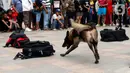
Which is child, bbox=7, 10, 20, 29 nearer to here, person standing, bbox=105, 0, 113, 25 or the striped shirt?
the striped shirt

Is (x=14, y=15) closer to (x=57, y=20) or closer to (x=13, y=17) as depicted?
(x=13, y=17)

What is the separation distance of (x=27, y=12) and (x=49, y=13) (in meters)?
0.99

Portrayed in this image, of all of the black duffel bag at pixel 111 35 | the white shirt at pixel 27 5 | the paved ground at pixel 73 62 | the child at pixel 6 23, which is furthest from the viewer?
the white shirt at pixel 27 5

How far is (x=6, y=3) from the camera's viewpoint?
13773mm

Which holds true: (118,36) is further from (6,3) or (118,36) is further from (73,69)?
(6,3)

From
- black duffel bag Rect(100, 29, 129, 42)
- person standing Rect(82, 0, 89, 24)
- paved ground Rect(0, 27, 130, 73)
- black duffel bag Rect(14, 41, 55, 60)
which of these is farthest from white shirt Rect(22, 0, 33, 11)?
black duffel bag Rect(14, 41, 55, 60)

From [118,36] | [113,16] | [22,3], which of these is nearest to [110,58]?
[118,36]

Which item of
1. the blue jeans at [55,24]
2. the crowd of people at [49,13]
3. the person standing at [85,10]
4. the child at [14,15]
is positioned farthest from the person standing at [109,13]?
the child at [14,15]

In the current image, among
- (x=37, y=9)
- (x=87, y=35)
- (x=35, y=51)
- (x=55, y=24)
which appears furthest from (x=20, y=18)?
(x=87, y=35)

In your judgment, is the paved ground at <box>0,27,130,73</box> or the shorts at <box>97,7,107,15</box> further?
the shorts at <box>97,7,107,15</box>

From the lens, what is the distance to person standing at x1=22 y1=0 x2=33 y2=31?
44.3ft

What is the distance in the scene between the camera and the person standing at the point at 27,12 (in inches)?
532

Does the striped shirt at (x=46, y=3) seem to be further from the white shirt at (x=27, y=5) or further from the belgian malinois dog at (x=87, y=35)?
the belgian malinois dog at (x=87, y=35)

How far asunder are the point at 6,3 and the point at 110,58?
732cm
